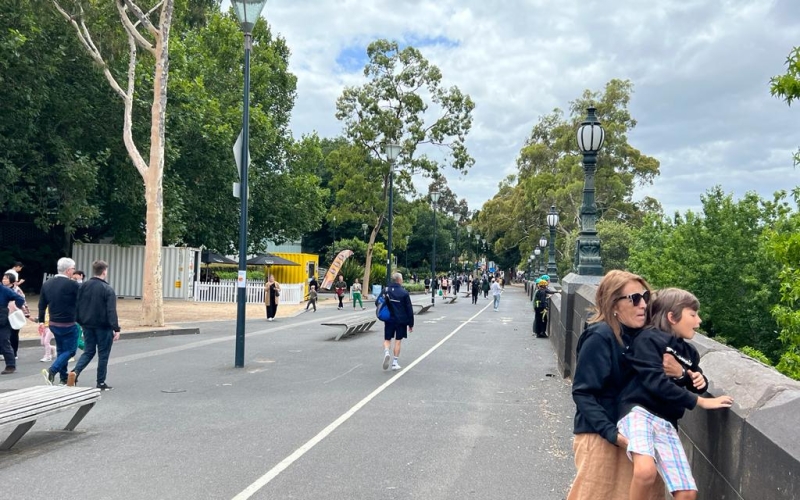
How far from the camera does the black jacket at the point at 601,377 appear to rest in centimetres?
311

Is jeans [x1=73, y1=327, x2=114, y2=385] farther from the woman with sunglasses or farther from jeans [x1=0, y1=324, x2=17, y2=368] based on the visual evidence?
the woman with sunglasses

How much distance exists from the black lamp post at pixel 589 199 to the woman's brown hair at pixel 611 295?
883 centimetres

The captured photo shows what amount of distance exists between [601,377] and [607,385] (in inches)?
3.5

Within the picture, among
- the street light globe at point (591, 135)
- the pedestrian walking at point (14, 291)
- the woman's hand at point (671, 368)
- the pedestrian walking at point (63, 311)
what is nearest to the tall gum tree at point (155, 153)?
the pedestrian walking at point (14, 291)

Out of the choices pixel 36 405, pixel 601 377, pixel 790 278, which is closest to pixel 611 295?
pixel 601 377

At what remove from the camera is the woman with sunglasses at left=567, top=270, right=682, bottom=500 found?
3123 millimetres

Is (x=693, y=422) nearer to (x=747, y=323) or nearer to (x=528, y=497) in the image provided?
(x=528, y=497)

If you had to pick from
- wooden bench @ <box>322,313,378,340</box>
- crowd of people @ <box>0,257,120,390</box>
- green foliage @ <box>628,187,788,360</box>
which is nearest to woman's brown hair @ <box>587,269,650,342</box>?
crowd of people @ <box>0,257,120,390</box>

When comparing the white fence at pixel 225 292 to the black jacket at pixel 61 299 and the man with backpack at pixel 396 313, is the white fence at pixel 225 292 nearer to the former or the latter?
the man with backpack at pixel 396 313

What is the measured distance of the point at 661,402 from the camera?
302cm

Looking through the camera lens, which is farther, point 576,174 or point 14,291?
point 576,174

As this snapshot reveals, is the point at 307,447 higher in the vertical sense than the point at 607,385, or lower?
lower

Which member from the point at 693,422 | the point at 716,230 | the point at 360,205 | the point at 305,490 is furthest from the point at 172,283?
the point at 693,422

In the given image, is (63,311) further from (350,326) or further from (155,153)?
(155,153)
